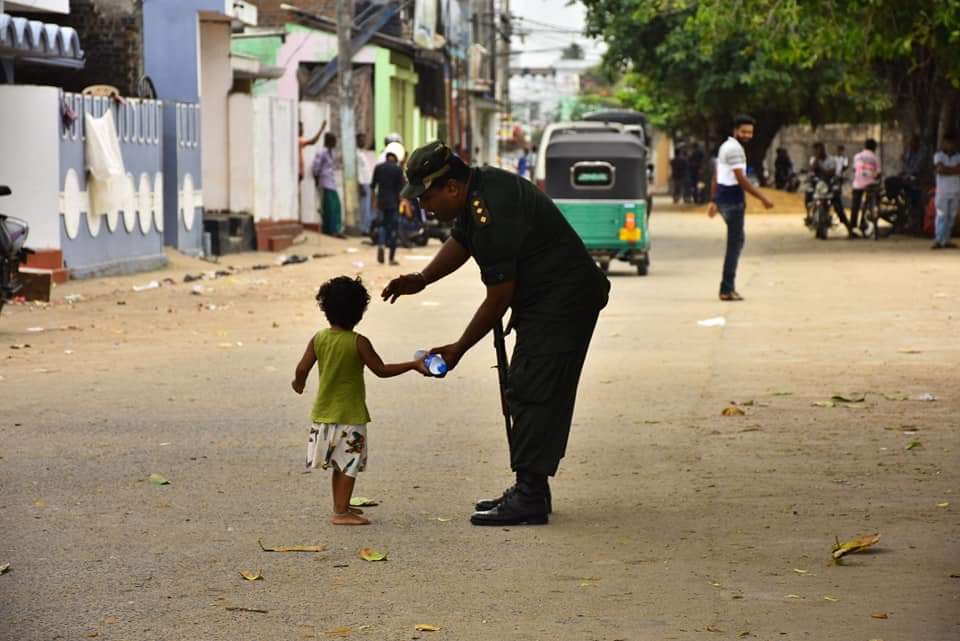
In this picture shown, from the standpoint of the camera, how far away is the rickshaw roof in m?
23.8

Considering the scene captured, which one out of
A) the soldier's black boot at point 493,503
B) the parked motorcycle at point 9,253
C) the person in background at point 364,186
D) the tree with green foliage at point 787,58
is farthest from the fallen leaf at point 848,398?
the person in background at point 364,186

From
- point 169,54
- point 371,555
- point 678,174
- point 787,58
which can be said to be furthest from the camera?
point 678,174

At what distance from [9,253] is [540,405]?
9.21m

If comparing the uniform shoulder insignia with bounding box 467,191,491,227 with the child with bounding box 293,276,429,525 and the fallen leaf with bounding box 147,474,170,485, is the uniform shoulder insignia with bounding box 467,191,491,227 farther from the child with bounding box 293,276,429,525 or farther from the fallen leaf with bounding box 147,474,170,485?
the fallen leaf with bounding box 147,474,170,485

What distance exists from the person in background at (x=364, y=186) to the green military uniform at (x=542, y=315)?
90.2 ft

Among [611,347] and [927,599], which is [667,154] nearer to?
[611,347]

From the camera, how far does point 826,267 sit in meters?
24.3

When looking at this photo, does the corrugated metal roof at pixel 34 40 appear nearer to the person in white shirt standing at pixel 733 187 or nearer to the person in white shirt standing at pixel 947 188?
the person in white shirt standing at pixel 733 187

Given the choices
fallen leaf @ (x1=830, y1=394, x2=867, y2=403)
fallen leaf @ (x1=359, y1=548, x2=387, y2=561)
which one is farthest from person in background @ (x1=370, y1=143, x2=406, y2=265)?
fallen leaf @ (x1=359, y1=548, x2=387, y2=561)

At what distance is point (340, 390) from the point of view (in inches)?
282

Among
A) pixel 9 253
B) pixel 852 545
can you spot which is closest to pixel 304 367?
pixel 852 545

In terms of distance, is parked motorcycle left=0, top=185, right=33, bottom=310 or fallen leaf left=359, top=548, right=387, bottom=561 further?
parked motorcycle left=0, top=185, right=33, bottom=310

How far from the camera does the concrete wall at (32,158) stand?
65.6 ft

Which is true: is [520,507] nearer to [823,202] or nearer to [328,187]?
[823,202]
